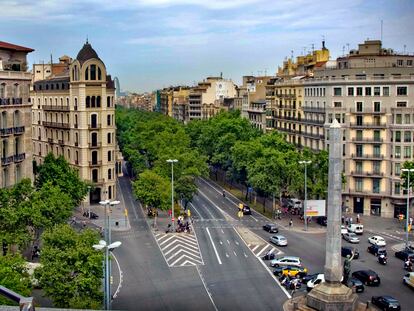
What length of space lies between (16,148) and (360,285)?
31.8 metres

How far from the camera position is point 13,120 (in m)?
54.6

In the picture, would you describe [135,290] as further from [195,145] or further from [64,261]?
[195,145]

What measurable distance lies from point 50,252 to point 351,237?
33719 mm

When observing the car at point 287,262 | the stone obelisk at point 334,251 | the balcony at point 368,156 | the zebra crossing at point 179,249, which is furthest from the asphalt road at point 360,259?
the balcony at point 368,156

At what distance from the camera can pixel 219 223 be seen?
6831cm

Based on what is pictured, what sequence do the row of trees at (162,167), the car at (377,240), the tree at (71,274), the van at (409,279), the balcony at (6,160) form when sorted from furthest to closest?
the row of trees at (162,167), the car at (377,240), the balcony at (6,160), the van at (409,279), the tree at (71,274)

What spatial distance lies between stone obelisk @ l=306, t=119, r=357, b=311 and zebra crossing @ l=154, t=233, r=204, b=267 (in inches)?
740

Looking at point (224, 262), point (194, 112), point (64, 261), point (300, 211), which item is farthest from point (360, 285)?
point (194, 112)

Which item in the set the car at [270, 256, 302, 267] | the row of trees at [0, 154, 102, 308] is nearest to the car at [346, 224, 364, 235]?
the car at [270, 256, 302, 267]

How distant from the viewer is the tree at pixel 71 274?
33.3 meters

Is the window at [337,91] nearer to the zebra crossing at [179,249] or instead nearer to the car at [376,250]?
the car at [376,250]

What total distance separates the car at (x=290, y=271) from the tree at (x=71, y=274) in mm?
16824

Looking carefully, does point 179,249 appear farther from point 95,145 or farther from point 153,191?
point 95,145

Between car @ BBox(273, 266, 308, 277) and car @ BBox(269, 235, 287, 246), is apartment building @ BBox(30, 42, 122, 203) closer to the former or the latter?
car @ BBox(269, 235, 287, 246)
